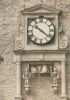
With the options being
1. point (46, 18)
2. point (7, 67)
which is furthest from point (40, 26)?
point (7, 67)

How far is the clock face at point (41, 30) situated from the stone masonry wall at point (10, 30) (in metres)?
0.30

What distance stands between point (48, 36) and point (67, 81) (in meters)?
1.05

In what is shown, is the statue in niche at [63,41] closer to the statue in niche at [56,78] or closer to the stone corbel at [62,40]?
the stone corbel at [62,40]

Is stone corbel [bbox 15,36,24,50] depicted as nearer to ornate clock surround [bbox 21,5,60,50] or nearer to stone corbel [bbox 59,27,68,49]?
ornate clock surround [bbox 21,5,60,50]

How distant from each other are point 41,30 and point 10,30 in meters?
0.69

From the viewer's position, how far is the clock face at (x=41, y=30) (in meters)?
15.0

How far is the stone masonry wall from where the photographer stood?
1496cm

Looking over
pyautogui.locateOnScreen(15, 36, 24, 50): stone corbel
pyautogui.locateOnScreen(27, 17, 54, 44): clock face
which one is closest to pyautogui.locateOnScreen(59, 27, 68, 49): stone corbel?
pyautogui.locateOnScreen(27, 17, 54, 44): clock face

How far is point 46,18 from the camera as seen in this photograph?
1513 cm

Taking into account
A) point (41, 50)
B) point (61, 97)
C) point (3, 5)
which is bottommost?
point (61, 97)

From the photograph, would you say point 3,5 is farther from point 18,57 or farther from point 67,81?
point 67,81

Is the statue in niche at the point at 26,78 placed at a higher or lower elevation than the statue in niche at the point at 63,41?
lower

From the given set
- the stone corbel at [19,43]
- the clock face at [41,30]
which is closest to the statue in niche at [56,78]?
the clock face at [41,30]

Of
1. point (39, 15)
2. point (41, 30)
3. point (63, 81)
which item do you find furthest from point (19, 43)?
point (63, 81)
